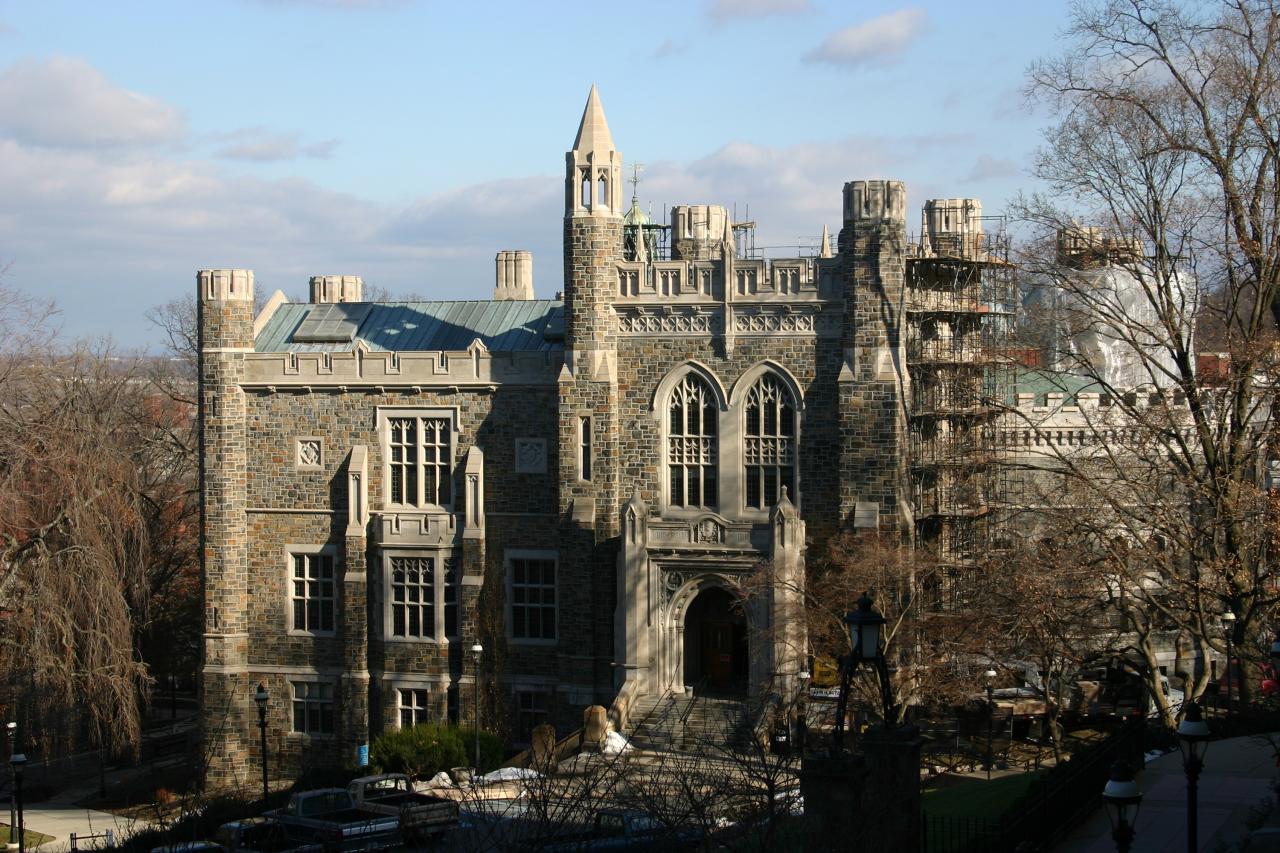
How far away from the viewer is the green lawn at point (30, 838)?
33312 mm

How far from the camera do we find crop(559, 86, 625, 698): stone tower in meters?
36.4

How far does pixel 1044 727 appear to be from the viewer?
33.6 meters

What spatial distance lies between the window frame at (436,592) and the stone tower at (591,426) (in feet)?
9.60

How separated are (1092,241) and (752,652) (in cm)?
1071

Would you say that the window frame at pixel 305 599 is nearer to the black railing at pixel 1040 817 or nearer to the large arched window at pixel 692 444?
the large arched window at pixel 692 444

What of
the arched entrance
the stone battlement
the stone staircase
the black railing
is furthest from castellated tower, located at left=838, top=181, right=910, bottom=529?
the black railing

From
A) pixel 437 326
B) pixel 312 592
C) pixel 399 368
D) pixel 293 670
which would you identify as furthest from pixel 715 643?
pixel 437 326

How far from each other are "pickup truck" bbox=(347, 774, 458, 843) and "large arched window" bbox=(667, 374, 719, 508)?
905cm

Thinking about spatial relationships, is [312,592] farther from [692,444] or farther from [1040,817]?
[1040,817]

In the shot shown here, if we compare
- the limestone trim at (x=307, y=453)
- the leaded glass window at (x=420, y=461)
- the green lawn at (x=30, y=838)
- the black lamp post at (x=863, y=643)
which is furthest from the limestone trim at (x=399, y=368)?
the black lamp post at (x=863, y=643)

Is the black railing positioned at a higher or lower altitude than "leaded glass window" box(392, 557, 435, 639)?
lower

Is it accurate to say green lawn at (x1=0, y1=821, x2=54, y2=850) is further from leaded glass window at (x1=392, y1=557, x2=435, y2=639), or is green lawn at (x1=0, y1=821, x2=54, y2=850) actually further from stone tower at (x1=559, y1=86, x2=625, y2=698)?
stone tower at (x1=559, y1=86, x2=625, y2=698)

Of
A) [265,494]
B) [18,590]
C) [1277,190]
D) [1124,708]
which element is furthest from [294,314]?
[1277,190]

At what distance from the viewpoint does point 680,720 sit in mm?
34188
